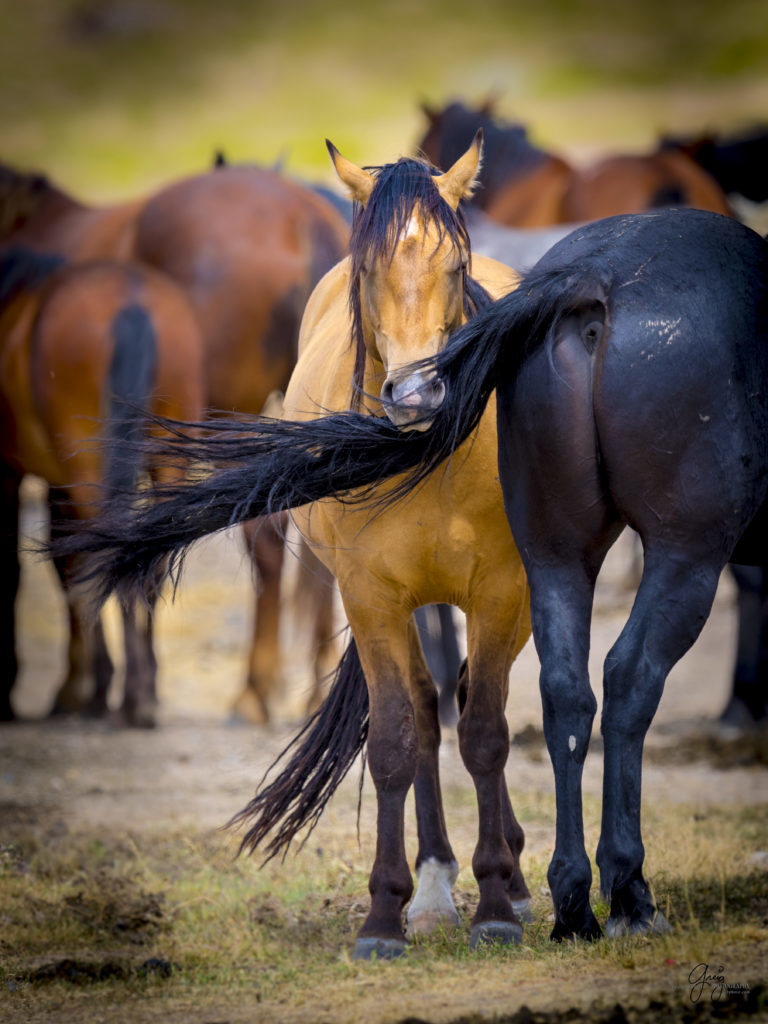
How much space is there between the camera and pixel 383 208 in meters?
3.76

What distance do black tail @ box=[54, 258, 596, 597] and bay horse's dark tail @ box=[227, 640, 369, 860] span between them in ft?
2.81

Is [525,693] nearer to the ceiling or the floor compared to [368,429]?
nearer to the floor

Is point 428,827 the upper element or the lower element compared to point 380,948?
upper

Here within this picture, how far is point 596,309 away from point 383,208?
736mm

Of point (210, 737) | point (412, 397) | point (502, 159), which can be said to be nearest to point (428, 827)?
point (412, 397)

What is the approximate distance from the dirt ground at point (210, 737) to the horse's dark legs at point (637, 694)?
4.09 ft

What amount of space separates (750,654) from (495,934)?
4825mm

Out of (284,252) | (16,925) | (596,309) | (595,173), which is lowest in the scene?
(16,925)

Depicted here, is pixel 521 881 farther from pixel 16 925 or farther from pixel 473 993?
pixel 16 925

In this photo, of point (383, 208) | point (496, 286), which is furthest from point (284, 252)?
point (383, 208)

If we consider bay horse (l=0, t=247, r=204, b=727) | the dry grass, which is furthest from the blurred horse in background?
the dry grass

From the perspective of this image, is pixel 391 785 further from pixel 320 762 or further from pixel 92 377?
pixel 92 377

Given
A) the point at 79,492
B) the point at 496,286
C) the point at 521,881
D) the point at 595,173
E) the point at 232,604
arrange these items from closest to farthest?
the point at 521,881 < the point at 496,286 < the point at 79,492 < the point at 595,173 < the point at 232,604

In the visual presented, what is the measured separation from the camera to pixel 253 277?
8.97 m
